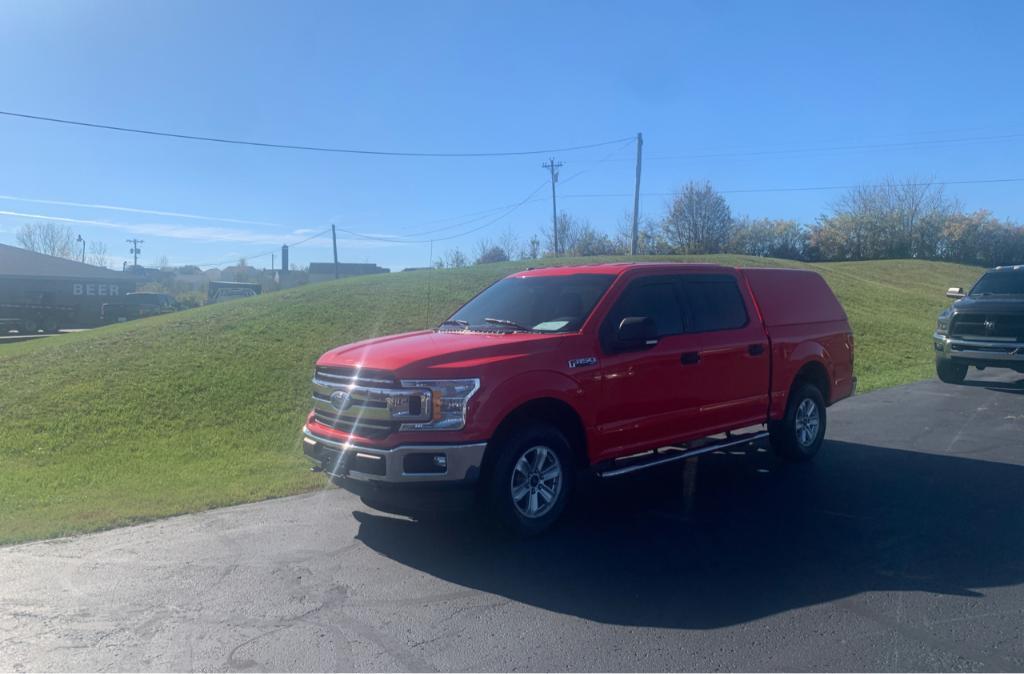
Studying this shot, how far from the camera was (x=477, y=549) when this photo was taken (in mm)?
6016

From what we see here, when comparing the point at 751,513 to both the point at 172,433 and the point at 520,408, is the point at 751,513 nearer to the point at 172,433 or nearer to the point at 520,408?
the point at 520,408

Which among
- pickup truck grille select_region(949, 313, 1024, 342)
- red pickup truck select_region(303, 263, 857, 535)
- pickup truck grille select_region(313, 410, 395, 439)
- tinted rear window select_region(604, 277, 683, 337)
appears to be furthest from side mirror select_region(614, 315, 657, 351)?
pickup truck grille select_region(949, 313, 1024, 342)

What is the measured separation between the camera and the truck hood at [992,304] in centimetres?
1369

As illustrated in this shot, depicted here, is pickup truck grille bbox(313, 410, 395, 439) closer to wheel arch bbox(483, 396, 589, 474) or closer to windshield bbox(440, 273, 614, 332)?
wheel arch bbox(483, 396, 589, 474)

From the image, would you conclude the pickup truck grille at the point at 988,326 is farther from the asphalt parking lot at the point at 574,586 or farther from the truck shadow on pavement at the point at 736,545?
the asphalt parking lot at the point at 574,586

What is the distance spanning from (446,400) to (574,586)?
153cm

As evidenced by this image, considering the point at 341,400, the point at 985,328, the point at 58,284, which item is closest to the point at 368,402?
the point at 341,400

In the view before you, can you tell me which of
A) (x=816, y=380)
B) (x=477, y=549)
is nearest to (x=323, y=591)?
(x=477, y=549)

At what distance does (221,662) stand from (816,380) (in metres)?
7.00

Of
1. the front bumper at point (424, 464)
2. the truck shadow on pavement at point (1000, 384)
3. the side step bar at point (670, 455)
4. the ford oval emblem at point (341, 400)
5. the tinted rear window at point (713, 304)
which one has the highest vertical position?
the tinted rear window at point (713, 304)

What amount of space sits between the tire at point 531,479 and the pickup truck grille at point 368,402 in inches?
26.6

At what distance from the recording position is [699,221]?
5625 centimetres

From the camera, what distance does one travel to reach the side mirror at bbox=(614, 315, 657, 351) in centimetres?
663

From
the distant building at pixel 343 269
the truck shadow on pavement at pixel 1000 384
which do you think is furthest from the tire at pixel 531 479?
the distant building at pixel 343 269
